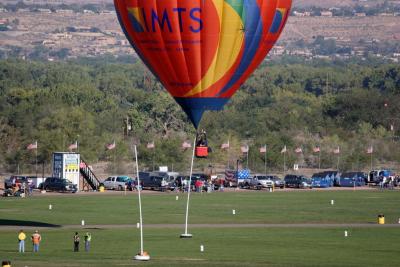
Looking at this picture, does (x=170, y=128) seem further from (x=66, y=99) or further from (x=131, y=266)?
(x=131, y=266)

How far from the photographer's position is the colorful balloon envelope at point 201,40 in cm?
6962

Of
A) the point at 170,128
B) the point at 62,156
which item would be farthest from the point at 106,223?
the point at 170,128

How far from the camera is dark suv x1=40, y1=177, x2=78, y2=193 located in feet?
369

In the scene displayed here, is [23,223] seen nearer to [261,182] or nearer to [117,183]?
[117,183]

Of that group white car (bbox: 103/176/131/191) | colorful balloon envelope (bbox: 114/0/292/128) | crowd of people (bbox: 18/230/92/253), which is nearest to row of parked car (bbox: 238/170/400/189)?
white car (bbox: 103/176/131/191)

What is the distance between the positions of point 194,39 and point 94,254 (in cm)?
1422

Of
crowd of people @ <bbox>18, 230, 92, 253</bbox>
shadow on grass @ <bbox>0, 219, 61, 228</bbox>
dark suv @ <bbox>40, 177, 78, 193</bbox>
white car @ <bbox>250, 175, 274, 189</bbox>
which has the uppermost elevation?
white car @ <bbox>250, 175, 274, 189</bbox>

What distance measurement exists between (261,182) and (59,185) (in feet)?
66.2

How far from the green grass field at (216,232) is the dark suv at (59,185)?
5431mm

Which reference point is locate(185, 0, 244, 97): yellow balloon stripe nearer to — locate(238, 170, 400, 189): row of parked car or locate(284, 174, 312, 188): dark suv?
locate(238, 170, 400, 189): row of parked car

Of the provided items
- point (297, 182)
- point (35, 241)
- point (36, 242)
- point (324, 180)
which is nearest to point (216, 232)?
point (36, 242)

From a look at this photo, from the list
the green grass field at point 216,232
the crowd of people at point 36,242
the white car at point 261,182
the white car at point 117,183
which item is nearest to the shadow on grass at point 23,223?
the green grass field at point 216,232

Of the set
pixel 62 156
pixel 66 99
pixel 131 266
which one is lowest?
pixel 131 266

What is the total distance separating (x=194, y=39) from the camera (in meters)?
70.1
